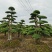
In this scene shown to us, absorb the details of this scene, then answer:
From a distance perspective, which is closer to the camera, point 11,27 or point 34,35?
point 34,35

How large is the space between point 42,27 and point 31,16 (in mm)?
3349

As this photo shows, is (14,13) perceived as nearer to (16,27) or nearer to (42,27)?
(16,27)

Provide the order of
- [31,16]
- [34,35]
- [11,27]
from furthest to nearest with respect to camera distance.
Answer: [11,27]
[31,16]
[34,35]

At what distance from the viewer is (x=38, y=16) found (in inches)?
1478

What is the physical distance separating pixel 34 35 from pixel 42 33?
6.31 feet

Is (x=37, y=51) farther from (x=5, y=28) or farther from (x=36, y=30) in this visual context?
(x=5, y=28)

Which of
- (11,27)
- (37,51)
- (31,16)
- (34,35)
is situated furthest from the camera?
(11,27)

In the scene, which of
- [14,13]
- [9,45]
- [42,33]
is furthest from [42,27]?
[14,13]

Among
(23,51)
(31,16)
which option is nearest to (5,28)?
(31,16)

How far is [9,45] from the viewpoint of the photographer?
36031 mm

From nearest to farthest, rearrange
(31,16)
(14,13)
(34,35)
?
1. (34,35)
2. (31,16)
3. (14,13)

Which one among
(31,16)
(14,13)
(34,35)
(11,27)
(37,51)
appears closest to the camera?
(37,51)

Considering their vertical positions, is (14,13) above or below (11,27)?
above

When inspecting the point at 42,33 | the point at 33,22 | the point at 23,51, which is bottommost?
the point at 23,51
